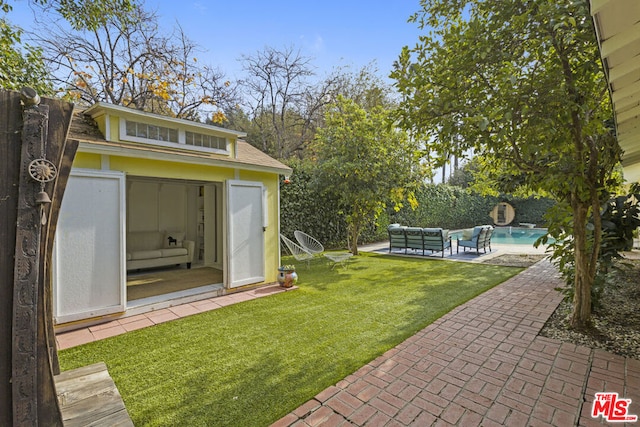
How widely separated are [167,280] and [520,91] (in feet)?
25.8

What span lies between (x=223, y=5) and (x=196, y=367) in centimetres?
1130

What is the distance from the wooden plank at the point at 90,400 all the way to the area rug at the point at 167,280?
4.31 metres

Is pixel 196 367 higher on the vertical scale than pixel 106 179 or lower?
lower

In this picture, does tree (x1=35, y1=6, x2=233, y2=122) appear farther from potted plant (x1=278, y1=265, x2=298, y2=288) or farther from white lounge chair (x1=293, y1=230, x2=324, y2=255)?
potted plant (x1=278, y1=265, x2=298, y2=288)

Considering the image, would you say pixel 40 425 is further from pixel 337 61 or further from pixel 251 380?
pixel 337 61

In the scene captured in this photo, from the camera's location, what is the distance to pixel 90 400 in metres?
1.78

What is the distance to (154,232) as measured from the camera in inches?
377

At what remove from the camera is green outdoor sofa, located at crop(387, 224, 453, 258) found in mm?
10961

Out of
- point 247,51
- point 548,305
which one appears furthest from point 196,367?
point 247,51

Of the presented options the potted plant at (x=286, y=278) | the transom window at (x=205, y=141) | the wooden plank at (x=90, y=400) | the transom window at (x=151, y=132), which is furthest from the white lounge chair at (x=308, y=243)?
the wooden plank at (x=90, y=400)

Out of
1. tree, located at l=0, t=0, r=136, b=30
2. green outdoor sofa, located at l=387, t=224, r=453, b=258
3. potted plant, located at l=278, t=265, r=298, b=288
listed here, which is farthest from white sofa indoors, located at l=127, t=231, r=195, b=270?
green outdoor sofa, located at l=387, t=224, r=453, b=258

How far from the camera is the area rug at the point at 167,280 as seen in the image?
21.0 feet

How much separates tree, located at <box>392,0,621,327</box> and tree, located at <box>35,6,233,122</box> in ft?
45.0

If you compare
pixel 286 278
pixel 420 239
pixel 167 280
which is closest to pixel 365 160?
pixel 420 239
